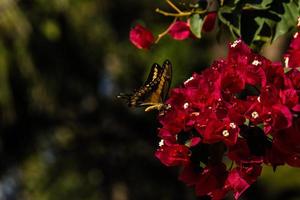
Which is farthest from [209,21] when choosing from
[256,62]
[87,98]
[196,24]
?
[87,98]

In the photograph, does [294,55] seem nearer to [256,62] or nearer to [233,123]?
[256,62]

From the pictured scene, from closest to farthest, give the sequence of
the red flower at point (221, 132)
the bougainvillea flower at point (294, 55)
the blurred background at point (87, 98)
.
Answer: the red flower at point (221, 132) → the bougainvillea flower at point (294, 55) → the blurred background at point (87, 98)

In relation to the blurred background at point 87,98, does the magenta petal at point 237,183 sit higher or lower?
higher

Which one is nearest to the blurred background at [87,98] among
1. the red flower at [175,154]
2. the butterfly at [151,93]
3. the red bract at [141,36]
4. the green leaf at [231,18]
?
the red bract at [141,36]

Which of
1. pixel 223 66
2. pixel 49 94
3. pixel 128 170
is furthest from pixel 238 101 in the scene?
pixel 128 170

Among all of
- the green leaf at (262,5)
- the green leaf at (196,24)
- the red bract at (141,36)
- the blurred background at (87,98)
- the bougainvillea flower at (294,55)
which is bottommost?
the blurred background at (87,98)

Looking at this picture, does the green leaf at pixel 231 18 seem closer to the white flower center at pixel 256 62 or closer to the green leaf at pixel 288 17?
the green leaf at pixel 288 17
